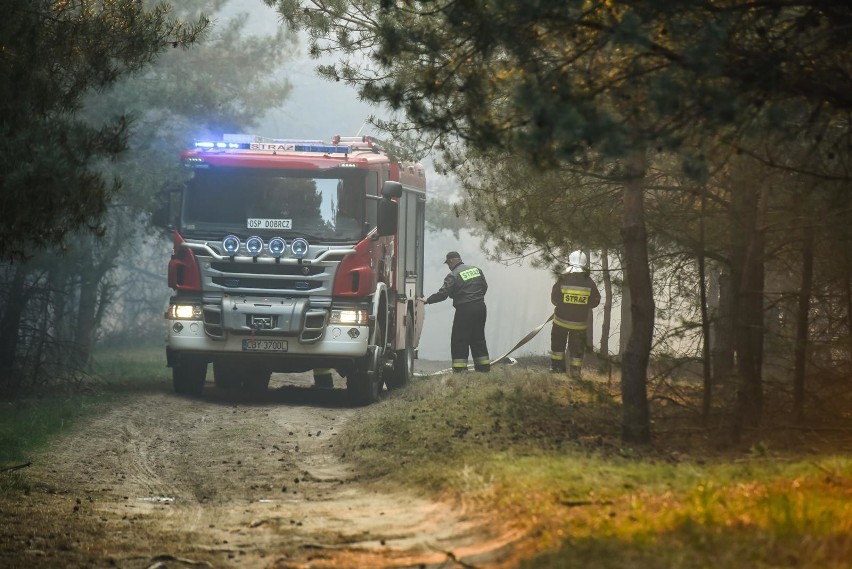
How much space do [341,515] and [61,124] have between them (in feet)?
14.7

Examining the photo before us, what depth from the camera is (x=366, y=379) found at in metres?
16.6

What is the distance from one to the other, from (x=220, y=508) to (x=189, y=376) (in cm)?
795

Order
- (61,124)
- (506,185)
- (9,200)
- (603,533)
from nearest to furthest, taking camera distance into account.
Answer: (603,533), (9,200), (61,124), (506,185)

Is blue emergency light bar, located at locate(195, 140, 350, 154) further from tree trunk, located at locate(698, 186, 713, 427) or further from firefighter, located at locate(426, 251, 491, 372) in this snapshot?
tree trunk, located at locate(698, 186, 713, 427)

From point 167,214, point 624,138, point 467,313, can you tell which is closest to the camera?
point 624,138

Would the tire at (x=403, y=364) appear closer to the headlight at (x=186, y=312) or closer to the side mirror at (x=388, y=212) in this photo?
the side mirror at (x=388, y=212)

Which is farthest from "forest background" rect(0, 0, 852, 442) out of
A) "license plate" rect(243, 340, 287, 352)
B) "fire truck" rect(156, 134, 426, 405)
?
"license plate" rect(243, 340, 287, 352)

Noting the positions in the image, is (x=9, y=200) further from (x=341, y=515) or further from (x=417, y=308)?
(x=417, y=308)

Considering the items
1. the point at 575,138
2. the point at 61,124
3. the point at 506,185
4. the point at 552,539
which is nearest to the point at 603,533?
the point at 552,539

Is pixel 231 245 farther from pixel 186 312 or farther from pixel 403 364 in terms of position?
pixel 403 364

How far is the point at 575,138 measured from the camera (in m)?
7.64

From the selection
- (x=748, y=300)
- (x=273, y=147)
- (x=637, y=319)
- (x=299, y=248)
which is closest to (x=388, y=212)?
(x=299, y=248)

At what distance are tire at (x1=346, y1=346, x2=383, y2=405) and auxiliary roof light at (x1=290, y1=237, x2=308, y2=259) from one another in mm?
1548

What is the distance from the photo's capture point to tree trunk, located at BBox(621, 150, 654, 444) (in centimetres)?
1079
